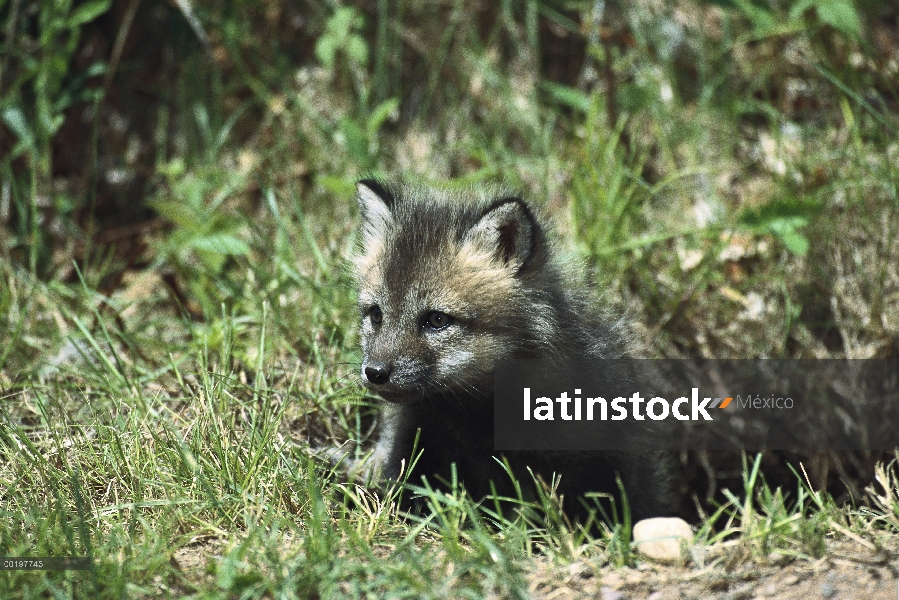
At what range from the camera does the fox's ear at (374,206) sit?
3961 mm

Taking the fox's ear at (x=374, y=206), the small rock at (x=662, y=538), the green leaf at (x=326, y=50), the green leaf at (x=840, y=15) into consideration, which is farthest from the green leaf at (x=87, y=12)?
the small rock at (x=662, y=538)

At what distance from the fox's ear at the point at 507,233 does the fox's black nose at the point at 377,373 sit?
680 mm

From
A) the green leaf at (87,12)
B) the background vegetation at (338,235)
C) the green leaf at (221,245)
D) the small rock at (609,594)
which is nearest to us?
the small rock at (609,594)

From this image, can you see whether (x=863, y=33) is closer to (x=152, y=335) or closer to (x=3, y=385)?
(x=152, y=335)

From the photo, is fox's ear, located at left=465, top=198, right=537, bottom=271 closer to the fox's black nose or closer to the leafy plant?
the fox's black nose

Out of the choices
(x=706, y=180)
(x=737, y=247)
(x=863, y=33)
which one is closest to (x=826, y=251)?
(x=737, y=247)

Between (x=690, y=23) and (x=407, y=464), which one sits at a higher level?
(x=690, y=23)

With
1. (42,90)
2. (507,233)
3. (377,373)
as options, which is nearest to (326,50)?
(42,90)

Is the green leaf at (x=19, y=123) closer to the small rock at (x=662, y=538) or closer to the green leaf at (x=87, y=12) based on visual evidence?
the green leaf at (x=87, y=12)

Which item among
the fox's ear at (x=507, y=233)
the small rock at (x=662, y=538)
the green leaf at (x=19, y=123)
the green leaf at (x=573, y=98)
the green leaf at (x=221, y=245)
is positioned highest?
the green leaf at (x=573, y=98)

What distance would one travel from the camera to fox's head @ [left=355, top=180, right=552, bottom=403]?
353 cm

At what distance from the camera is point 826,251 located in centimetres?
506

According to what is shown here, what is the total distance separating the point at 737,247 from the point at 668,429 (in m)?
1.35

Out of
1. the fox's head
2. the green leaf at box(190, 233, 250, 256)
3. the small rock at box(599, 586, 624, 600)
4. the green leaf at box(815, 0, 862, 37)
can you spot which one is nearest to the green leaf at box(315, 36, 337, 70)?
the green leaf at box(190, 233, 250, 256)
